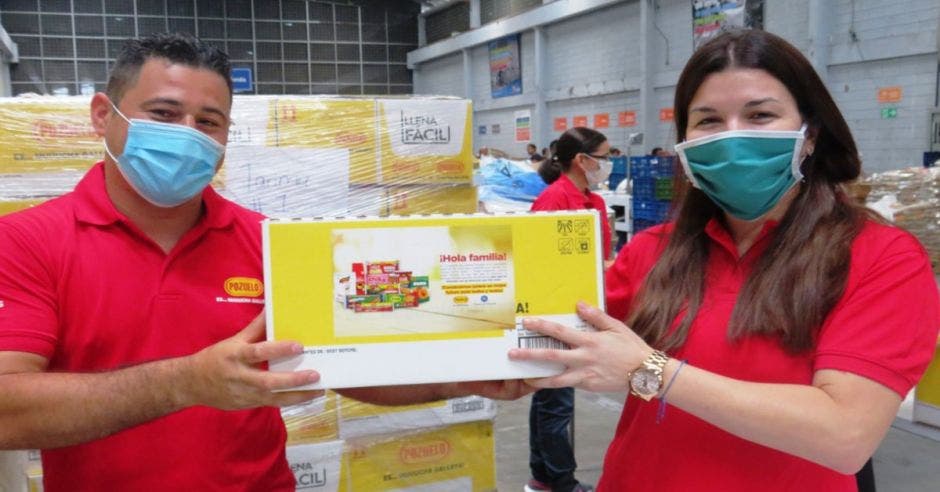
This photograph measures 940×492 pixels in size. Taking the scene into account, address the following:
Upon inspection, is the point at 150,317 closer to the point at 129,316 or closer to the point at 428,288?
the point at 129,316

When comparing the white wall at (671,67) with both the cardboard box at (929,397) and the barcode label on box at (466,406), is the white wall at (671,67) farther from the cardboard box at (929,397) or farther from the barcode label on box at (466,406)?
the cardboard box at (929,397)

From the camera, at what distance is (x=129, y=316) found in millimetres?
1363

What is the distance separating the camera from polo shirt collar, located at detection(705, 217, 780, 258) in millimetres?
1339

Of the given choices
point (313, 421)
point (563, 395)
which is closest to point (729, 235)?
point (313, 421)

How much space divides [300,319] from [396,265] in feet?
0.60

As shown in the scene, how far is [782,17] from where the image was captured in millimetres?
10250

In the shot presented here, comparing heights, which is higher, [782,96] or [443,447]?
[782,96]

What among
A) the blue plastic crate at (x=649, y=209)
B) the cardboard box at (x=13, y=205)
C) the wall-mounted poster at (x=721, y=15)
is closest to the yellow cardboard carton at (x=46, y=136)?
the cardboard box at (x=13, y=205)

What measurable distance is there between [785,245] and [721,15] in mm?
10921

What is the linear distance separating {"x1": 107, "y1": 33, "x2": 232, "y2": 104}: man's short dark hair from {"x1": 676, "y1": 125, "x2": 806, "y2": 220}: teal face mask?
1013 millimetres

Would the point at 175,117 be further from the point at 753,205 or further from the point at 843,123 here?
the point at 843,123

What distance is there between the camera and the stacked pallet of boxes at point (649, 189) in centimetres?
808

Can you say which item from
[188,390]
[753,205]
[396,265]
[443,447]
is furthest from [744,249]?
[443,447]

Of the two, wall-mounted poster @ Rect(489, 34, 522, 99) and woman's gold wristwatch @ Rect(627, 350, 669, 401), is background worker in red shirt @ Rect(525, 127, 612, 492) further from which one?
wall-mounted poster @ Rect(489, 34, 522, 99)
